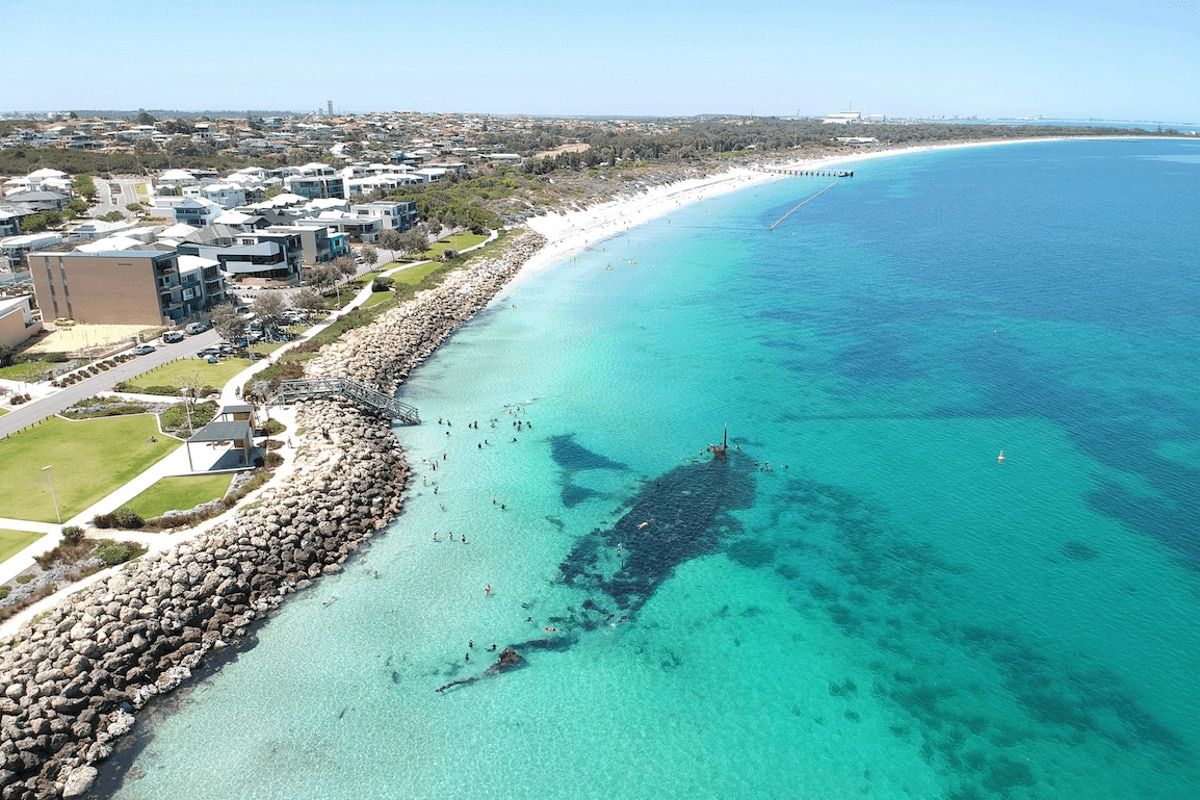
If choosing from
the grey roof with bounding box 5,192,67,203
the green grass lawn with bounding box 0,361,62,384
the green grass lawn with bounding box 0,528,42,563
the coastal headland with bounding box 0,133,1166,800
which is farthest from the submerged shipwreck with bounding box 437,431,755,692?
the grey roof with bounding box 5,192,67,203

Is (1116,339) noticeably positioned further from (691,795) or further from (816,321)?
(691,795)

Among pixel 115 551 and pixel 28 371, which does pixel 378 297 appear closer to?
pixel 28 371

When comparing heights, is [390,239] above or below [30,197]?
below

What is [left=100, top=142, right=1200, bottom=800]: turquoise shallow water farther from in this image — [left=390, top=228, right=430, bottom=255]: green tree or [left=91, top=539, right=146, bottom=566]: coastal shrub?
[left=390, top=228, right=430, bottom=255]: green tree

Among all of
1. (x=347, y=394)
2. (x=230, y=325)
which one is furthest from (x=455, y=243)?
(x=347, y=394)

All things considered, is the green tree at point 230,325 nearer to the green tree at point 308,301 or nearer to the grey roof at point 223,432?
the green tree at point 308,301

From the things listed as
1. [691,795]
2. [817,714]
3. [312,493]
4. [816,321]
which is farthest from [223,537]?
[816,321]

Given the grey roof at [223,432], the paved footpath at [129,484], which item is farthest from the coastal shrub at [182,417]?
the grey roof at [223,432]
